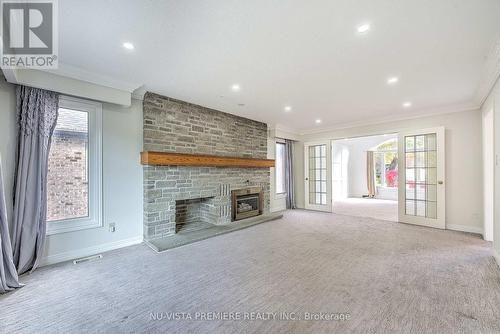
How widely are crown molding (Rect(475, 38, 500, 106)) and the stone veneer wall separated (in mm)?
4155

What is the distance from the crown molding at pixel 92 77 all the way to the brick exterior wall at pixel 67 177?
79cm

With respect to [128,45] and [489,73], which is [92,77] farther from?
[489,73]

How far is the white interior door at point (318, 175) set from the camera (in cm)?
633

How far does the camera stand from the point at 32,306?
6.44ft

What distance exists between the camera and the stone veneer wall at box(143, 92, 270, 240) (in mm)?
3674

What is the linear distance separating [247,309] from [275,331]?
338 mm

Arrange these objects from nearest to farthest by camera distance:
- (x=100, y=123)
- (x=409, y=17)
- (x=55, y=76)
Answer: (x=409, y=17) → (x=55, y=76) → (x=100, y=123)

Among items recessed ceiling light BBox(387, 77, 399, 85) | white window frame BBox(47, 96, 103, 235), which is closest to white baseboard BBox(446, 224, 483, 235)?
recessed ceiling light BBox(387, 77, 399, 85)

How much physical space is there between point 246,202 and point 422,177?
Answer: 4.06 m

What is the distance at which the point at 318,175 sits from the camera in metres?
6.68

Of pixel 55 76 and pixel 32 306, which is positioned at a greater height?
pixel 55 76

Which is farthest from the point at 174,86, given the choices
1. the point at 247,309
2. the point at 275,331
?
the point at 275,331

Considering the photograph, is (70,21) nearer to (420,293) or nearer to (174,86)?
(174,86)

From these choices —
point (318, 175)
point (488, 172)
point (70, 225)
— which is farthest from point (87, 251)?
point (488, 172)
